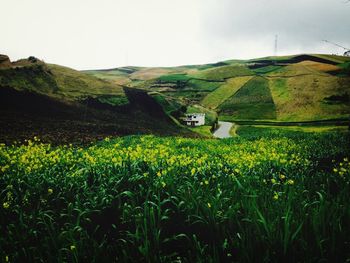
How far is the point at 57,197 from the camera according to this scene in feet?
15.4

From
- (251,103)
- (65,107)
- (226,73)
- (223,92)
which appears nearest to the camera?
(65,107)

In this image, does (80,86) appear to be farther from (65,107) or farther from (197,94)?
(197,94)

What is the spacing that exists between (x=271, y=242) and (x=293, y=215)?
70cm

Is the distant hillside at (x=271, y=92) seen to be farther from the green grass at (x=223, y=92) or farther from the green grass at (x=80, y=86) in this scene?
the green grass at (x=80, y=86)

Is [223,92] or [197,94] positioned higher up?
[223,92]

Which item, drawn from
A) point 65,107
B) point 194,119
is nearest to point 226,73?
point 194,119

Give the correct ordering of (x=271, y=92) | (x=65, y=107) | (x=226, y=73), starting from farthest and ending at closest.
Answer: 1. (x=226, y=73)
2. (x=271, y=92)
3. (x=65, y=107)

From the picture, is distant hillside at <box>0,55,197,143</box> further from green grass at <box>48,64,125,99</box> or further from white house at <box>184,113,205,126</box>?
white house at <box>184,113,205,126</box>

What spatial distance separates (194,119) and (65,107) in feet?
67.4

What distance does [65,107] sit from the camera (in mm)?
20391

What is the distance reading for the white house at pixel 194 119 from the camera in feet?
118

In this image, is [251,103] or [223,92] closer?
[251,103]

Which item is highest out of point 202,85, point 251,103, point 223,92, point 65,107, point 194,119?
point 202,85

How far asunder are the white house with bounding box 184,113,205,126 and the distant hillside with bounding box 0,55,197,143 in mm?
6097
